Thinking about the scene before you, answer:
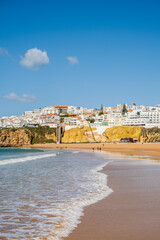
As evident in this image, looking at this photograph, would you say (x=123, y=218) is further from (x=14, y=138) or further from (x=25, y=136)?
(x=25, y=136)

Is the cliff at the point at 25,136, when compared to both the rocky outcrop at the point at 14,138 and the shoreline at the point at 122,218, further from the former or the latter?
the shoreline at the point at 122,218

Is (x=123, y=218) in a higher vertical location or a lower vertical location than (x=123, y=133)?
lower

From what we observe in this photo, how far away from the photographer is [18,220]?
6520mm

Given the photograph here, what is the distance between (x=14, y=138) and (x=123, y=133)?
39.5 m

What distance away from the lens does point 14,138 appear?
10481cm

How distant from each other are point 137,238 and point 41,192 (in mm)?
5615

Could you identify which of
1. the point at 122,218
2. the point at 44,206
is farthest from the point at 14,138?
the point at 122,218

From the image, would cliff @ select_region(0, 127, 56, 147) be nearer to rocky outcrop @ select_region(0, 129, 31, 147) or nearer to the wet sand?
rocky outcrop @ select_region(0, 129, 31, 147)

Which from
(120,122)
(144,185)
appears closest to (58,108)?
(120,122)

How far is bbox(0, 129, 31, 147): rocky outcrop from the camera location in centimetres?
10391

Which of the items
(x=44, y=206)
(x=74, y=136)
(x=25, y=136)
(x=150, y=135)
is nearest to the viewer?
(x=44, y=206)

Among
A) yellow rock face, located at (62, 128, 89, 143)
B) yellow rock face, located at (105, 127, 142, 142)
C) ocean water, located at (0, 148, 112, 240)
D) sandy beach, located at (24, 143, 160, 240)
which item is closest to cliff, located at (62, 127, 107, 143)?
yellow rock face, located at (62, 128, 89, 143)

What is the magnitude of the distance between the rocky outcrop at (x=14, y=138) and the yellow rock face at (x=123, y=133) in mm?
30963

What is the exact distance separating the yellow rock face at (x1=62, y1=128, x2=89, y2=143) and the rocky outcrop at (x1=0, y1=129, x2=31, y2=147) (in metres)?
14.2
